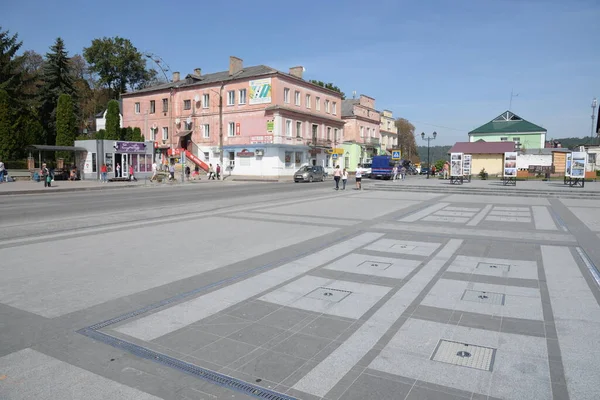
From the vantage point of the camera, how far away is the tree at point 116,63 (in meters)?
68.2

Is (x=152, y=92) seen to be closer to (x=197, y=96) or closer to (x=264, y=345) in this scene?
(x=197, y=96)

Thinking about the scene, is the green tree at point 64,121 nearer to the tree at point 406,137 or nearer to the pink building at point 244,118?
the pink building at point 244,118

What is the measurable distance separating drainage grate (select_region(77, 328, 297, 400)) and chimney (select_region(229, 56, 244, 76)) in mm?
50173

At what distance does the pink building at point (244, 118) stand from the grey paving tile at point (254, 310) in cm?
4136

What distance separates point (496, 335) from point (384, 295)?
159 cm

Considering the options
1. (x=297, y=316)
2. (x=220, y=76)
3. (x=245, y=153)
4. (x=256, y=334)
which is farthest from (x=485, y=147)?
(x=256, y=334)

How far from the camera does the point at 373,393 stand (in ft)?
10.8

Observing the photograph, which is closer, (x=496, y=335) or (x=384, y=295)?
(x=496, y=335)

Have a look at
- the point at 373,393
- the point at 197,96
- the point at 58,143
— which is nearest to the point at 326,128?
the point at 197,96

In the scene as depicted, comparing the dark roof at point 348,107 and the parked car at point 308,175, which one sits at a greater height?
the dark roof at point 348,107

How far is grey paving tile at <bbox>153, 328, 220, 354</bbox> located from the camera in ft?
13.4

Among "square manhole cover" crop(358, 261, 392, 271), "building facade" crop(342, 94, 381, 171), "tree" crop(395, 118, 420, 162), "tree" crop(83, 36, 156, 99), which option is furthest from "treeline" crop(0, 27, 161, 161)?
"tree" crop(395, 118, 420, 162)

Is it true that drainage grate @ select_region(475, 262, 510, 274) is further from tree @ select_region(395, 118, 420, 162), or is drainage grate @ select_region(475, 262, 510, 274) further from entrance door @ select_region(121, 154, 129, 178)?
tree @ select_region(395, 118, 420, 162)

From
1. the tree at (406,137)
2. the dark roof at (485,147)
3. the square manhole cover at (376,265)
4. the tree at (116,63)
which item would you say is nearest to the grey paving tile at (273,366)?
the square manhole cover at (376,265)
